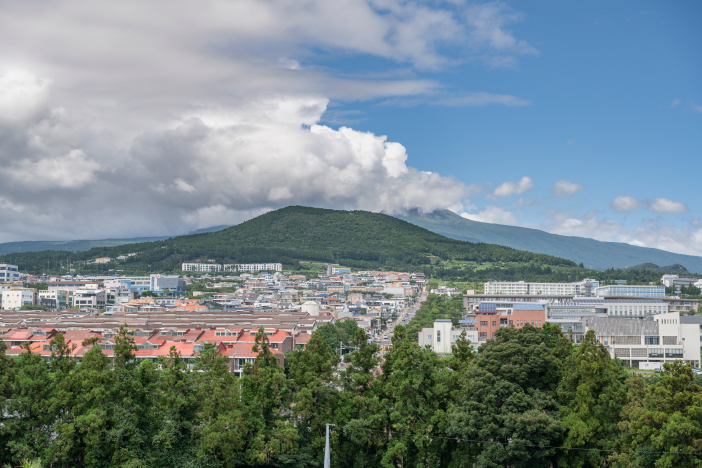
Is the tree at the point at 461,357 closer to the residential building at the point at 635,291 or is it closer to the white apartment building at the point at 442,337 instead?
the white apartment building at the point at 442,337

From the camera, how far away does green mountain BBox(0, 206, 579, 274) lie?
156 m

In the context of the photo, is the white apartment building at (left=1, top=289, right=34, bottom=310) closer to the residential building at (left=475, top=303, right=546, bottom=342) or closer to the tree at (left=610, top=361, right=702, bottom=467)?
the residential building at (left=475, top=303, right=546, bottom=342)

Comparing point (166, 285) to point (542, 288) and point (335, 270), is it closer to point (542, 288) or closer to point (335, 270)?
point (335, 270)

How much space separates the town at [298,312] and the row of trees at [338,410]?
3.02 metres

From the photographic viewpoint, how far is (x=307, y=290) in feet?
383

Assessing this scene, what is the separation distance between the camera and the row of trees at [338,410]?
61.5 feet

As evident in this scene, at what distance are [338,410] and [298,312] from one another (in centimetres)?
5319

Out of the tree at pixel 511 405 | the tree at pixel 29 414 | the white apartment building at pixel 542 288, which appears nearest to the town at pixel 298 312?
the white apartment building at pixel 542 288

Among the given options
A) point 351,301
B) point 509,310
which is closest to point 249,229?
point 351,301

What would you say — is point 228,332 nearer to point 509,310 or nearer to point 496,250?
point 509,310

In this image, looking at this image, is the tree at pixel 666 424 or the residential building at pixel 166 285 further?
the residential building at pixel 166 285

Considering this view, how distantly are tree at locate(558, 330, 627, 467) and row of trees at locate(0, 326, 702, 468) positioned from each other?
38 millimetres

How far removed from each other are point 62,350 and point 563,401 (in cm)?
1613

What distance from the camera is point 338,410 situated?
20406 mm
